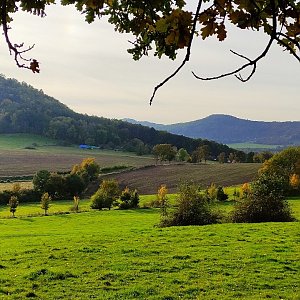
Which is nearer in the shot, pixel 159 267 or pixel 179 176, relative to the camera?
pixel 159 267

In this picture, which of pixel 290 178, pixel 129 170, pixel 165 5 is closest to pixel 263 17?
pixel 165 5

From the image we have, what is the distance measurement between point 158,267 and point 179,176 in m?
74.9

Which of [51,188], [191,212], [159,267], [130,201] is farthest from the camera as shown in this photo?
→ [51,188]

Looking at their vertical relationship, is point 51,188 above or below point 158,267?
below

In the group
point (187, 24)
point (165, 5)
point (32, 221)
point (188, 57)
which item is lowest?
point (32, 221)

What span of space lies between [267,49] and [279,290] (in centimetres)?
1361

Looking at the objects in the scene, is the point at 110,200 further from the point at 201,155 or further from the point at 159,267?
the point at 201,155

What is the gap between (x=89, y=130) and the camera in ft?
517

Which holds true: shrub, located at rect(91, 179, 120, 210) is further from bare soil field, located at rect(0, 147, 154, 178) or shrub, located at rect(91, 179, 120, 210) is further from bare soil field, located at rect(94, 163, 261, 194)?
bare soil field, located at rect(0, 147, 154, 178)

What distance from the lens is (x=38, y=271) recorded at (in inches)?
659

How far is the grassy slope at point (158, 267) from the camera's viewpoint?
46.2ft

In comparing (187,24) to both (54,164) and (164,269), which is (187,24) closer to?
(164,269)

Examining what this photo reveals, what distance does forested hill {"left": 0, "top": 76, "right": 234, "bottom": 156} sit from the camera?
143 m

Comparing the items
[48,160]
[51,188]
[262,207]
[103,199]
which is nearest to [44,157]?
[48,160]
